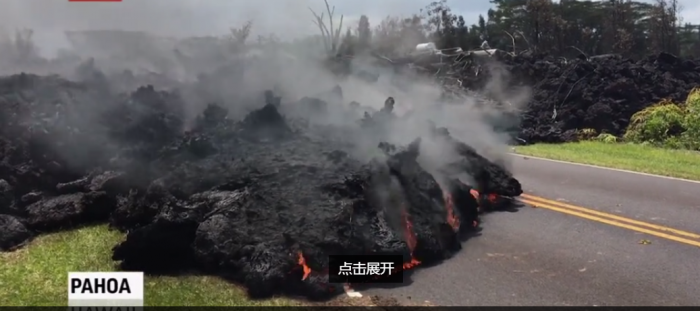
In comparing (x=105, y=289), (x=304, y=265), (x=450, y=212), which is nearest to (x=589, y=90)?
(x=450, y=212)

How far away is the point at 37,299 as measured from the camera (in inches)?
205

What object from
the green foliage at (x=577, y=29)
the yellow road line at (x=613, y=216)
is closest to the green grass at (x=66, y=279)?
the yellow road line at (x=613, y=216)

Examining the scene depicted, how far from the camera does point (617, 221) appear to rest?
8.06 meters

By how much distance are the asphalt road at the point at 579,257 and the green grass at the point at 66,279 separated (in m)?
1.28

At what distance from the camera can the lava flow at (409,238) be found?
A: 6254 mm

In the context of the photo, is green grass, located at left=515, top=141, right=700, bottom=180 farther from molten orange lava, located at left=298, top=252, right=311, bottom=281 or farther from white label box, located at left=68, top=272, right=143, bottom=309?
white label box, located at left=68, top=272, right=143, bottom=309

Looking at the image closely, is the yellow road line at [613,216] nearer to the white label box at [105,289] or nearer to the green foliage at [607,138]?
the white label box at [105,289]

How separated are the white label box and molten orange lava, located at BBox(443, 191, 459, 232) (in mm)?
3279

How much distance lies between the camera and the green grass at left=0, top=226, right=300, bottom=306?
521cm

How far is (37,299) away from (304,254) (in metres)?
2.14

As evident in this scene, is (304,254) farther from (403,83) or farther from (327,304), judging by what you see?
(403,83)

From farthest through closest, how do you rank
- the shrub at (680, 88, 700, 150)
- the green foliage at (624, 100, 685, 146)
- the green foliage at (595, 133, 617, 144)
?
the green foliage at (595, 133, 617, 144) < the green foliage at (624, 100, 685, 146) < the shrub at (680, 88, 700, 150)

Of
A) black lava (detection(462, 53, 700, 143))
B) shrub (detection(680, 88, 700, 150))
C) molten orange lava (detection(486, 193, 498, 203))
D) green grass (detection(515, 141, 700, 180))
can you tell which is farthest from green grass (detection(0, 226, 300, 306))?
shrub (detection(680, 88, 700, 150))

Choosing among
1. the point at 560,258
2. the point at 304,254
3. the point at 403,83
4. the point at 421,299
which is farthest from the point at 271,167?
the point at 403,83
